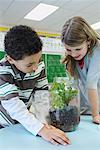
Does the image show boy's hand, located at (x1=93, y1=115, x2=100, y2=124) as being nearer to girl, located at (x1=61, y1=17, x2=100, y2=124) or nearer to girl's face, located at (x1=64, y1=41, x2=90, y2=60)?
girl, located at (x1=61, y1=17, x2=100, y2=124)

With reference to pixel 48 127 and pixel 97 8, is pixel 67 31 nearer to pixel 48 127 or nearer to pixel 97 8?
pixel 48 127

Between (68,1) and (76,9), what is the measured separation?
45cm

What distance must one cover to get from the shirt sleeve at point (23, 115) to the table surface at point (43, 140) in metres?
0.03

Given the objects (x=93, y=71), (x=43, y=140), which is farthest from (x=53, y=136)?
(x=93, y=71)

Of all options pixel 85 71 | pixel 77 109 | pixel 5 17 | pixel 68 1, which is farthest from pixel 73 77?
pixel 5 17

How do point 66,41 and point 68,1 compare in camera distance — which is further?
point 68,1

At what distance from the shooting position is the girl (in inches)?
42.7

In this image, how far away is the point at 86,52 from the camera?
1124mm

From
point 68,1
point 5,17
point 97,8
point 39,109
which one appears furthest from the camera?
point 5,17

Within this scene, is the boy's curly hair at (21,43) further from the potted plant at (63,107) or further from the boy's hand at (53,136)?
the boy's hand at (53,136)

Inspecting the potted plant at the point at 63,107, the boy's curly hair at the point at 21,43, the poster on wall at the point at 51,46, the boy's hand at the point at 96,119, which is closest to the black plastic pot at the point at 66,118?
the potted plant at the point at 63,107

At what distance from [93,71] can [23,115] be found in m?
0.43

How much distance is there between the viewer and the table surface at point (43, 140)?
2.29 ft

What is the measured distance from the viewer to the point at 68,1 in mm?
3816
